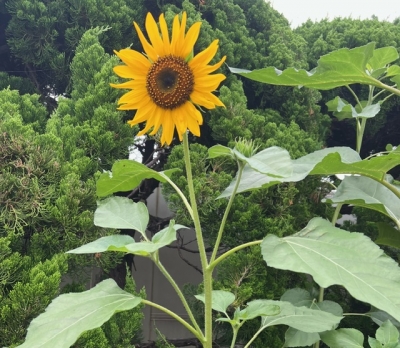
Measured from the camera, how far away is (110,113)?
6.01ft

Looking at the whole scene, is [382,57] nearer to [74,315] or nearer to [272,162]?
[272,162]

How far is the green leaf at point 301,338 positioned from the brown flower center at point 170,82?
0.66 metres

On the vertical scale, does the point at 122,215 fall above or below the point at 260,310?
above

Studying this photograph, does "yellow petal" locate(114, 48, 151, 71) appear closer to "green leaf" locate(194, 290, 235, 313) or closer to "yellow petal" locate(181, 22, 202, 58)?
"yellow petal" locate(181, 22, 202, 58)

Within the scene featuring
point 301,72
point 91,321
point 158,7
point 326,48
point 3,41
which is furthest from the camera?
point 326,48

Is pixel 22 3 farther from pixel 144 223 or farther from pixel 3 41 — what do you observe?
pixel 144 223

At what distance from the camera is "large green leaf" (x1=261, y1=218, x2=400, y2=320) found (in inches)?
27.5

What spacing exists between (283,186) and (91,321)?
117cm

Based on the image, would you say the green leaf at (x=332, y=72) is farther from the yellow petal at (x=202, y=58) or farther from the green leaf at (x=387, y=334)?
the green leaf at (x=387, y=334)

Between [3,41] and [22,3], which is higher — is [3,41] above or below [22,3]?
below

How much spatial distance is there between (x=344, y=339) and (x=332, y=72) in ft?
2.20

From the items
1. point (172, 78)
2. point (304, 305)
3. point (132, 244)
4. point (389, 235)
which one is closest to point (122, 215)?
point (132, 244)

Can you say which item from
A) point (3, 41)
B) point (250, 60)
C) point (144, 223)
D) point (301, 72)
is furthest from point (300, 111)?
point (3, 41)

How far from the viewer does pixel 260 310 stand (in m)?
0.94
